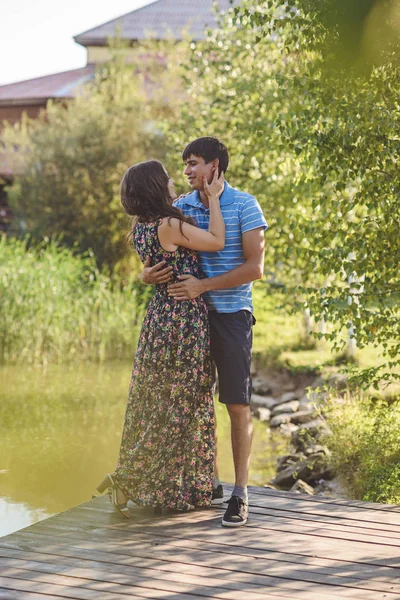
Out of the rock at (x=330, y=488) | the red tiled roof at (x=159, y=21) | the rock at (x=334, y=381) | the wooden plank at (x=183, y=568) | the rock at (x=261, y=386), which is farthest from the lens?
the red tiled roof at (x=159, y=21)

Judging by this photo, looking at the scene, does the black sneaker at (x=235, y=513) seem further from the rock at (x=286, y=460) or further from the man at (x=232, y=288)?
the rock at (x=286, y=460)

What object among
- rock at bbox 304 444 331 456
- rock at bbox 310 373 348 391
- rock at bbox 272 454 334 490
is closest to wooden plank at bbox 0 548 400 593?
rock at bbox 272 454 334 490

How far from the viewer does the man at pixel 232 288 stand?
4.21 m

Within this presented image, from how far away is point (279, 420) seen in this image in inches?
376

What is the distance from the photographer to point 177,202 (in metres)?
4.48

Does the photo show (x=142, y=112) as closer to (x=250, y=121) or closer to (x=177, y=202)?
(x=250, y=121)

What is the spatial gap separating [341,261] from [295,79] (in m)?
1.12

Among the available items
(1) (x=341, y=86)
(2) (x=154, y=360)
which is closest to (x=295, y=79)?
(1) (x=341, y=86)

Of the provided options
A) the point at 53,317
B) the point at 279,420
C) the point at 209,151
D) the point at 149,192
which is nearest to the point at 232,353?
the point at 149,192

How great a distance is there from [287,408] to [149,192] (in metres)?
6.00

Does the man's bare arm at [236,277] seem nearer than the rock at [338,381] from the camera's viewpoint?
Yes

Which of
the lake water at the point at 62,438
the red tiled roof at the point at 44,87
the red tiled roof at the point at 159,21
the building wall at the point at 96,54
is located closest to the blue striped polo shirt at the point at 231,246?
the lake water at the point at 62,438

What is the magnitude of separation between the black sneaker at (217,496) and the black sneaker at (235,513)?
0.24 metres

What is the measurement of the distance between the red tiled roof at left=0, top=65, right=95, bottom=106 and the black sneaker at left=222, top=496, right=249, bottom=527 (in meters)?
20.4
